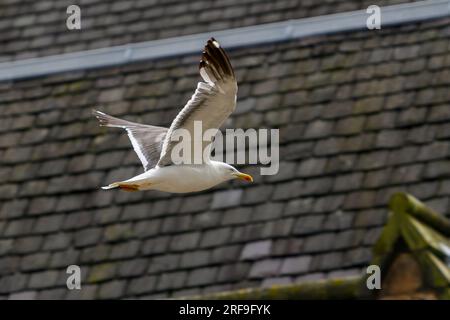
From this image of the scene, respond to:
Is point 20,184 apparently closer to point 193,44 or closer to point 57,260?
point 57,260

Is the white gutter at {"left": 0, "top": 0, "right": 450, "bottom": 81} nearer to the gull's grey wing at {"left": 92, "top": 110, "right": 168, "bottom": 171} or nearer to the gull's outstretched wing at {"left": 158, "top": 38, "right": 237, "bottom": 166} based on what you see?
the gull's grey wing at {"left": 92, "top": 110, "right": 168, "bottom": 171}

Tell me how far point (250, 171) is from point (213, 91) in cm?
339

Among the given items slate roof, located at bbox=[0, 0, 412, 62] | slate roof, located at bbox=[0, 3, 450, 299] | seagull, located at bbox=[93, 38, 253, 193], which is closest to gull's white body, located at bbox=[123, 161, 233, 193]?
seagull, located at bbox=[93, 38, 253, 193]

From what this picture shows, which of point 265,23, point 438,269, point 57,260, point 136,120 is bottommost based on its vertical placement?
point 438,269

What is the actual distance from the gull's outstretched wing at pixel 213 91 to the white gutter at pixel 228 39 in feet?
14.1

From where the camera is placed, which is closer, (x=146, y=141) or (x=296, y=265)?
(x=146, y=141)

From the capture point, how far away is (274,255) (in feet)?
38.9

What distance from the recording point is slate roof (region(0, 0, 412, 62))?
13.9m

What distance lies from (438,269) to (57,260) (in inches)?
126

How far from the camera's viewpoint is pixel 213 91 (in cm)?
914

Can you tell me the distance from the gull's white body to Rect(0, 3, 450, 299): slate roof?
2292mm

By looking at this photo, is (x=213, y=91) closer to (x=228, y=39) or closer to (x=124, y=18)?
(x=228, y=39)

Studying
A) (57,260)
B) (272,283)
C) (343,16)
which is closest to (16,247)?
(57,260)

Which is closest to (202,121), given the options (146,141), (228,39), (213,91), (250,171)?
(213,91)
